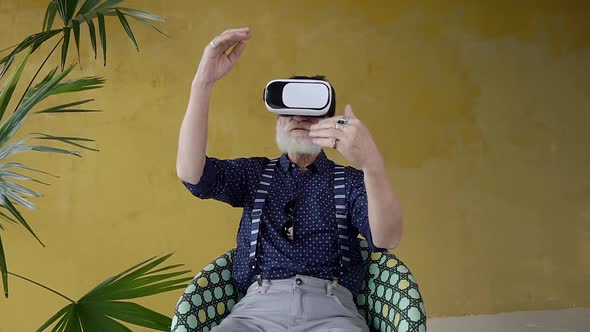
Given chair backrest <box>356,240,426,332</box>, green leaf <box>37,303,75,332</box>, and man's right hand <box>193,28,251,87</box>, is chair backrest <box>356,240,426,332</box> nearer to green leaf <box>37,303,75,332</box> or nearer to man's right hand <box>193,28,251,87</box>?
man's right hand <box>193,28,251,87</box>

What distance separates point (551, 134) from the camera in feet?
12.6

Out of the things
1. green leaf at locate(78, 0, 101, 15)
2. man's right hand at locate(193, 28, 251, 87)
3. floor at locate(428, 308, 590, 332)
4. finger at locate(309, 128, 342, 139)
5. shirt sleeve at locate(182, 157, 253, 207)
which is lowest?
floor at locate(428, 308, 590, 332)

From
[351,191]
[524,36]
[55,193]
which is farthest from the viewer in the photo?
[524,36]

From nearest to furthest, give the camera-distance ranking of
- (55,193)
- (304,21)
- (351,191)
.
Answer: (351,191)
(55,193)
(304,21)

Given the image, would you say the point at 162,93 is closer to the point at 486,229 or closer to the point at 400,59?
the point at 400,59

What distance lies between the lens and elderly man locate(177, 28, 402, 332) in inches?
74.3

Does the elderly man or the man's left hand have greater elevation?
the man's left hand

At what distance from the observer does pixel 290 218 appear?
2078 mm

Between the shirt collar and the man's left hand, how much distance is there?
50cm

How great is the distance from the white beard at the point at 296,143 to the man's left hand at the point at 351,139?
0.42 metres

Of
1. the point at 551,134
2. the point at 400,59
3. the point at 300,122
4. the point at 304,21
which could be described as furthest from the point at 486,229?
the point at 300,122

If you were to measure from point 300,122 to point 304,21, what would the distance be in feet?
5.22

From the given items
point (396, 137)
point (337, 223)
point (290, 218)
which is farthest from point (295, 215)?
point (396, 137)

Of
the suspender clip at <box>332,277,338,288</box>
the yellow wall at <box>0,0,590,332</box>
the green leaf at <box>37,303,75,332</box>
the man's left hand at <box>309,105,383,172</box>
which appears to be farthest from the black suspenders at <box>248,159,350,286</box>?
the yellow wall at <box>0,0,590,332</box>
